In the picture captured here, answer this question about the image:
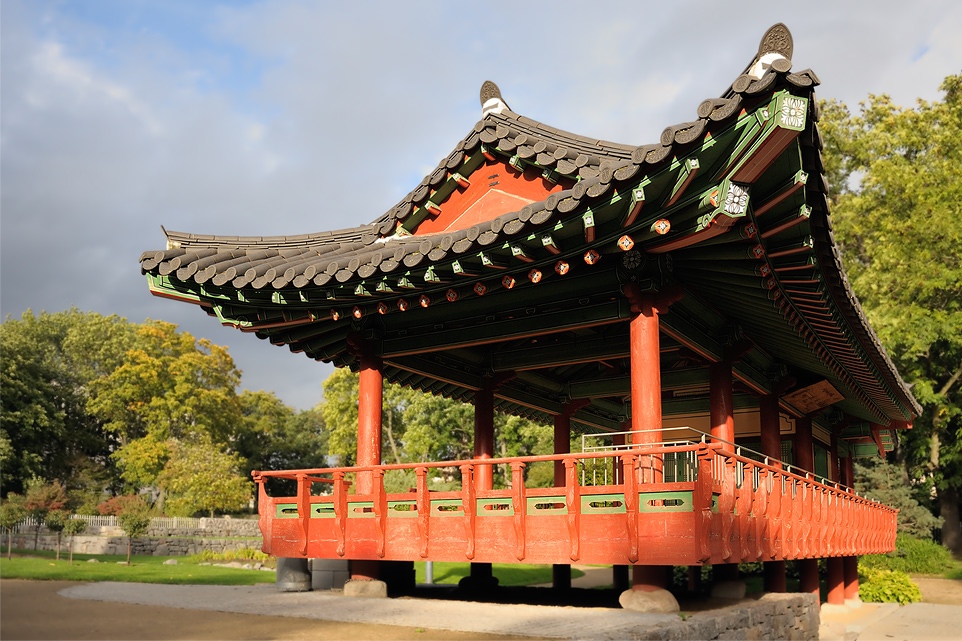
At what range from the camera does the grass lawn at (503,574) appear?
2338 centimetres

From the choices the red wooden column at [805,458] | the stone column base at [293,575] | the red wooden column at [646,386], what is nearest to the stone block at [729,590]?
the red wooden column at [646,386]

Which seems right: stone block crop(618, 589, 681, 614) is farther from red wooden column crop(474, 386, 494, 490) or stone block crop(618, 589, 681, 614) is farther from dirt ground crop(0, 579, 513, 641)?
red wooden column crop(474, 386, 494, 490)

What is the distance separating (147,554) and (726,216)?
34104mm

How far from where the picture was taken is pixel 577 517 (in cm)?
963

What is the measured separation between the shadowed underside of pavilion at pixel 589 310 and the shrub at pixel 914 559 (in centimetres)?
1703

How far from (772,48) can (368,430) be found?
8.06 m

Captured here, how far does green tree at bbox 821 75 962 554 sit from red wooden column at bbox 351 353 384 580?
24.9 meters

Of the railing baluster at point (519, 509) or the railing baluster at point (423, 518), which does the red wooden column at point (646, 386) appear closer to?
the railing baluster at point (519, 509)

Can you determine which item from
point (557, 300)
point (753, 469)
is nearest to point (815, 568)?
point (753, 469)

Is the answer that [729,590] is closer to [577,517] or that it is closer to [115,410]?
[577,517]

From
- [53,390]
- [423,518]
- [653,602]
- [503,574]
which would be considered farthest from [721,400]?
[53,390]

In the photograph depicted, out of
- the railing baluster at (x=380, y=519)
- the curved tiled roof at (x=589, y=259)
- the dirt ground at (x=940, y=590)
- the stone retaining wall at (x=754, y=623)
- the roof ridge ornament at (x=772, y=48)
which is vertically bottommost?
the dirt ground at (x=940, y=590)

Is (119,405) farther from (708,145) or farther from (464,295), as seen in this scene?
(708,145)

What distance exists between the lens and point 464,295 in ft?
37.4
